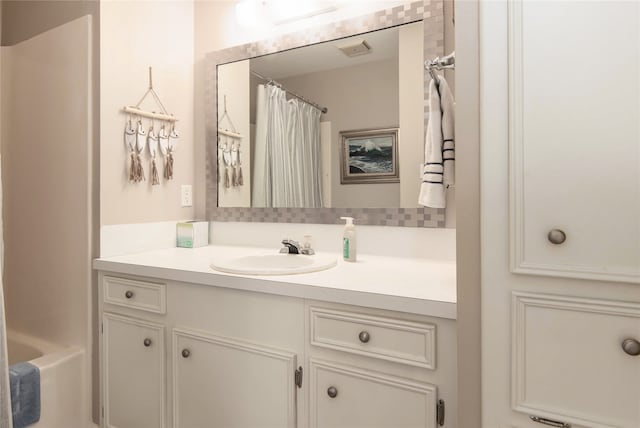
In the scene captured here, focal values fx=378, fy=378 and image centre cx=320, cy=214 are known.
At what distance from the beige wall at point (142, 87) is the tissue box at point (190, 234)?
0.09 m

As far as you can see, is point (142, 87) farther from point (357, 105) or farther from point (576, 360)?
point (576, 360)

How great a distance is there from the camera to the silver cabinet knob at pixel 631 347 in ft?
2.43

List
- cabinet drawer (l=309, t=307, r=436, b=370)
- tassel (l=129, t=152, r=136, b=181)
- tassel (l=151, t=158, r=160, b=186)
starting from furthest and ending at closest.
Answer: tassel (l=151, t=158, r=160, b=186) < tassel (l=129, t=152, r=136, b=181) < cabinet drawer (l=309, t=307, r=436, b=370)

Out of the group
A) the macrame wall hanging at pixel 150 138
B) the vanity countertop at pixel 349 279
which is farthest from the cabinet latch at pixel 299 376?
the macrame wall hanging at pixel 150 138

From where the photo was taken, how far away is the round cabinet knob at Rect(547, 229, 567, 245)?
785 millimetres

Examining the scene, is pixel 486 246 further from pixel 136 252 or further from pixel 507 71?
pixel 136 252

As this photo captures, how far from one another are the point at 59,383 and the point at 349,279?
1318 millimetres

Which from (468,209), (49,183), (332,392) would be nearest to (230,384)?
(332,392)

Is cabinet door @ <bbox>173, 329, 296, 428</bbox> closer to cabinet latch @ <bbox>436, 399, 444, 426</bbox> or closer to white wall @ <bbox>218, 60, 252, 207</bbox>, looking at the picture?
cabinet latch @ <bbox>436, 399, 444, 426</bbox>

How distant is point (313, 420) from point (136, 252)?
112 cm

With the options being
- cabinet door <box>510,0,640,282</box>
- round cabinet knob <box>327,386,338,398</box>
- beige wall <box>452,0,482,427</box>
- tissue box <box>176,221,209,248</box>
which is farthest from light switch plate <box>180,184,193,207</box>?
cabinet door <box>510,0,640,282</box>

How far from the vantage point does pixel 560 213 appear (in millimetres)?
789

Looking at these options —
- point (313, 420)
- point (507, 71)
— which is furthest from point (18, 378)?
point (507, 71)

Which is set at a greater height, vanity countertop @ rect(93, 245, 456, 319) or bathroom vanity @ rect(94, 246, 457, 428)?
vanity countertop @ rect(93, 245, 456, 319)
